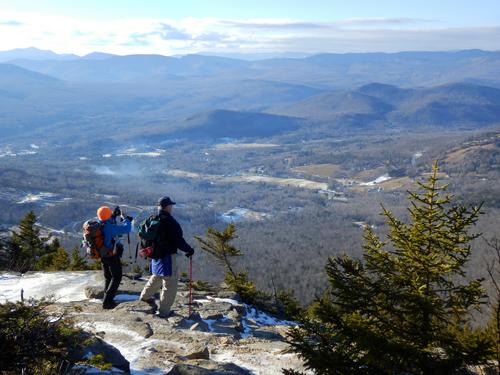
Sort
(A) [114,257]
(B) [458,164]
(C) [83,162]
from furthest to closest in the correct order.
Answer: (C) [83,162]
(B) [458,164]
(A) [114,257]

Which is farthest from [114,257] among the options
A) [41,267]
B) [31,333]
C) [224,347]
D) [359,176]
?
[359,176]

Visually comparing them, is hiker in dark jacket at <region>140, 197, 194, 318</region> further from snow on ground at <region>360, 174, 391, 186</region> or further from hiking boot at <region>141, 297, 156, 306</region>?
snow on ground at <region>360, 174, 391, 186</region>

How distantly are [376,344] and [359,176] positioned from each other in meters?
173

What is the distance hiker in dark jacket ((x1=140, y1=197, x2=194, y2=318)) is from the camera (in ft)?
34.9

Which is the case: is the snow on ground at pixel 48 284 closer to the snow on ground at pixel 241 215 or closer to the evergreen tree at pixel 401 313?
the evergreen tree at pixel 401 313

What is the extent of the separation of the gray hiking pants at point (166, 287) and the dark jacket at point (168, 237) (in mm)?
427

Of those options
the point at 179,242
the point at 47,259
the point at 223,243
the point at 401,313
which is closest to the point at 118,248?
the point at 179,242

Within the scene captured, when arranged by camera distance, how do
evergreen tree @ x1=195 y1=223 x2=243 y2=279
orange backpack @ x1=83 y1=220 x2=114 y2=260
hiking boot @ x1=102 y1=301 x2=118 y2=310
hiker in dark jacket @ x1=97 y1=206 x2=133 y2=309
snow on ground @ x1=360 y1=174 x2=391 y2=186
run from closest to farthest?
1. orange backpack @ x1=83 y1=220 x2=114 y2=260
2. hiker in dark jacket @ x1=97 y1=206 x2=133 y2=309
3. hiking boot @ x1=102 y1=301 x2=118 y2=310
4. evergreen tree @ x1=195 y1=223 x2=243 y2=279
5. snow on ground @ x1=360 y1=174 x2=391 y2=186

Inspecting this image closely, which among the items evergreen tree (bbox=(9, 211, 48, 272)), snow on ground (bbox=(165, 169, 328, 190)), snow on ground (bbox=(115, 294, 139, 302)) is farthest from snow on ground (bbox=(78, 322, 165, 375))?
snow on ground (bbox=(165, 169, 328, 190))

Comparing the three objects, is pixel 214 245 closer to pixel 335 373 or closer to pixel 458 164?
pixel 335 373

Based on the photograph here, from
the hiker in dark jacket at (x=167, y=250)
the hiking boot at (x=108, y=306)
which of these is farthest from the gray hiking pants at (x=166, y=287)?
the hiking boot at (x=108, y=306)

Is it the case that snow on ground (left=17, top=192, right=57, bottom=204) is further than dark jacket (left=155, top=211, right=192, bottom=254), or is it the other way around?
snow on ground (left=17, top=192, right=57, bottom=204)

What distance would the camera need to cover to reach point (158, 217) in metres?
10.7

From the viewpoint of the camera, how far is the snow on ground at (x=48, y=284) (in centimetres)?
1429
